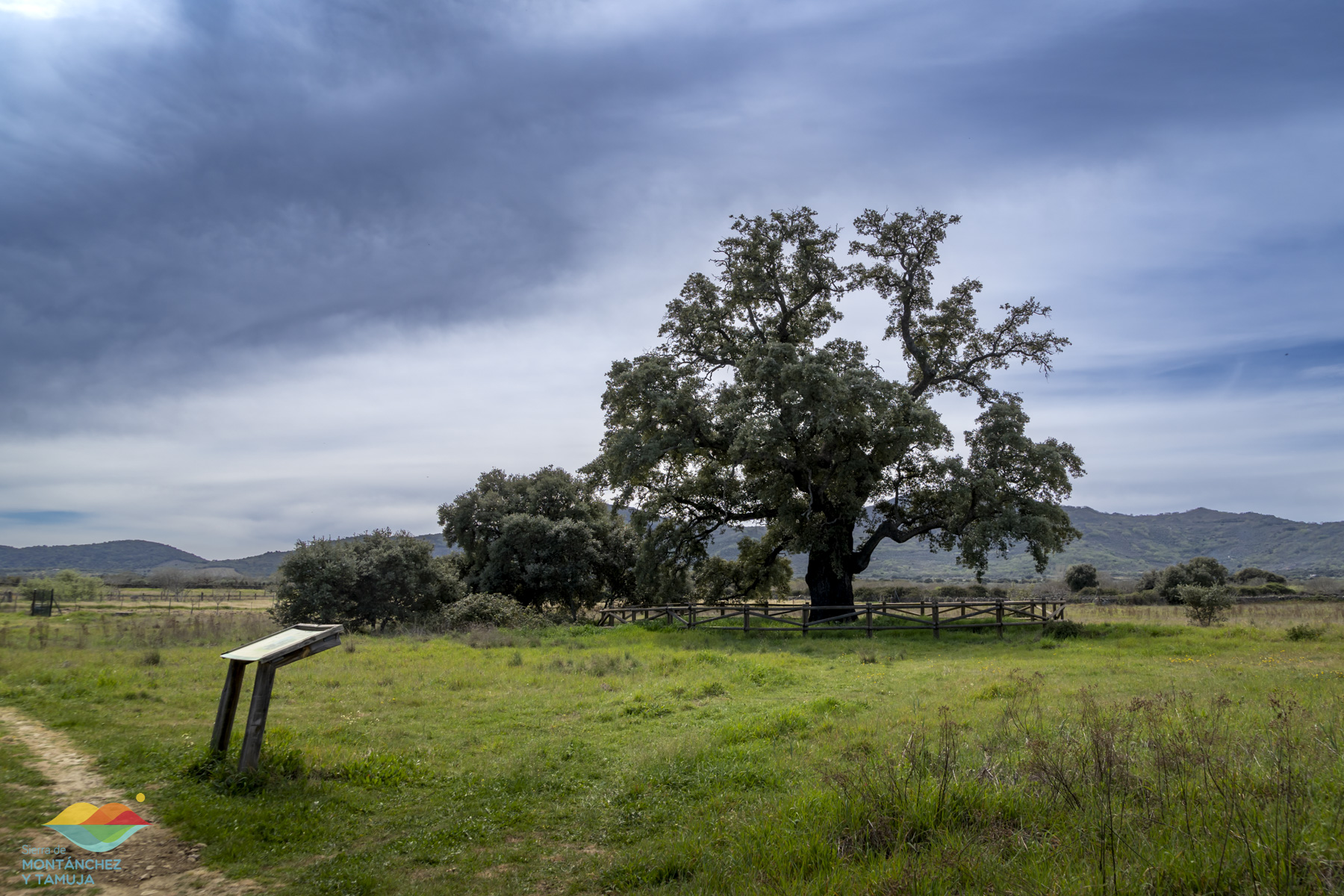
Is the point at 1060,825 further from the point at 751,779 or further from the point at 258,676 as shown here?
the point at 258,676

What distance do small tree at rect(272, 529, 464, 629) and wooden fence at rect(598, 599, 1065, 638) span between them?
1649 centimetres

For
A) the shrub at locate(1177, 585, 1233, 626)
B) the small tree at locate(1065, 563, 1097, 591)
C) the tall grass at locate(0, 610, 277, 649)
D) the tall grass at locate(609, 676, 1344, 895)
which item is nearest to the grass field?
the tall grass at locate(609, 676, 1344, 895)

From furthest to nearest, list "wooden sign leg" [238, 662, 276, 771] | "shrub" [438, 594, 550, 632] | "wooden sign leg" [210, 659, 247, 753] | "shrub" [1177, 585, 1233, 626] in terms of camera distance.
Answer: "shrub" [438, 594, 550, 632] → "shrub" [1177, 585, 1233, 626] → "wooden sign leg" [210, 659, 247, 753] → "wooden sign leg" [238, 662, 276, 771]

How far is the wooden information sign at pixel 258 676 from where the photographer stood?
742 cm

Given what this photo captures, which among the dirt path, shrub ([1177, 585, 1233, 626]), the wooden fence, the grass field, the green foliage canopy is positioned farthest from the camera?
the green foliage canopy

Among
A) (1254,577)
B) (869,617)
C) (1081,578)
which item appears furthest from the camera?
(1254,577)

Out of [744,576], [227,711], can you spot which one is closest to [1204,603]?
[744,576]

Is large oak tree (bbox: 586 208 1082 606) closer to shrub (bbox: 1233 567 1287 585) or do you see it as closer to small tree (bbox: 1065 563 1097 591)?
small tree (bbox: 1065 563 1097 591)

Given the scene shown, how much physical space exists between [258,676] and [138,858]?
211cm

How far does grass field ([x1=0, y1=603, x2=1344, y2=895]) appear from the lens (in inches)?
181

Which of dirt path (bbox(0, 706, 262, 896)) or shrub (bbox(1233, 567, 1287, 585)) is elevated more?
shrub (bbox(1233, 567, 1287, 585))

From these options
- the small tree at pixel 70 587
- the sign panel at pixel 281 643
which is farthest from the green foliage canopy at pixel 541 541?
the small tree at pixel 70 587

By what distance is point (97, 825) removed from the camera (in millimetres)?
6098

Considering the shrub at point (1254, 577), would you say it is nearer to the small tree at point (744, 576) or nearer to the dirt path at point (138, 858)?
the small tree at point (744, 576)
